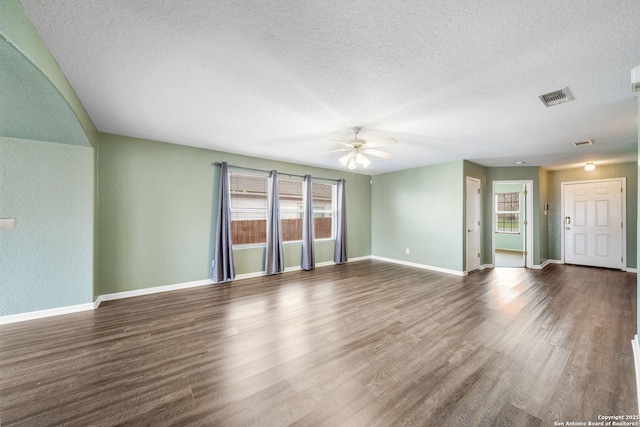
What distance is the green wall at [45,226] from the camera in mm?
2801

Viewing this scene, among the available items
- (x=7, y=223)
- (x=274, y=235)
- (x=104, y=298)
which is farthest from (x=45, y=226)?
(x=274, y=235)

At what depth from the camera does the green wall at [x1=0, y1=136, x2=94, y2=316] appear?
2801mm

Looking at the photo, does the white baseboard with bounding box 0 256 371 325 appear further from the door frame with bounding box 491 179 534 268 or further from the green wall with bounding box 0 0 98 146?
the door frame with bounding box 491 179 534 268

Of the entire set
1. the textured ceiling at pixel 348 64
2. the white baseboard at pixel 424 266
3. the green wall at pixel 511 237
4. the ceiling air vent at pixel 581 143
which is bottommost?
the white baseboard at pixel 424 266

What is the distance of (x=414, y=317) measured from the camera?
2.92 metres

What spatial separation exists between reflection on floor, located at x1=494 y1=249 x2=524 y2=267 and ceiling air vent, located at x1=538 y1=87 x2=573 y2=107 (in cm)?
470

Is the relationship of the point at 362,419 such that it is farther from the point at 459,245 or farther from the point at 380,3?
the point at 459,245

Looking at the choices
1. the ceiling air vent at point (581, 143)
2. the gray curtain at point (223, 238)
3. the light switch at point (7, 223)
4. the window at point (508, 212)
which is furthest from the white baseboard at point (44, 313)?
the window at point (508, 212)

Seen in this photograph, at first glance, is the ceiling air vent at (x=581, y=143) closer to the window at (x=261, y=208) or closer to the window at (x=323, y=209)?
the window at (x=323, y=209)

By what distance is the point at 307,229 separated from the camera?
546 centimetres

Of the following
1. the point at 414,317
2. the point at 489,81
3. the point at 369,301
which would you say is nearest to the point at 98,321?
the point at 369,301

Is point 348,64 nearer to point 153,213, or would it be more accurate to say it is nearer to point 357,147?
point 357,147

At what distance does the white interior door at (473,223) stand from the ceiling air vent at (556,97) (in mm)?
2903

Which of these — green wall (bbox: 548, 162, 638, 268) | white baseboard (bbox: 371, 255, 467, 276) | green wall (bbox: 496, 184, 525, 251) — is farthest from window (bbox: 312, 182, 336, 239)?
green wall (bbox: 548, 162, 638, 268)
